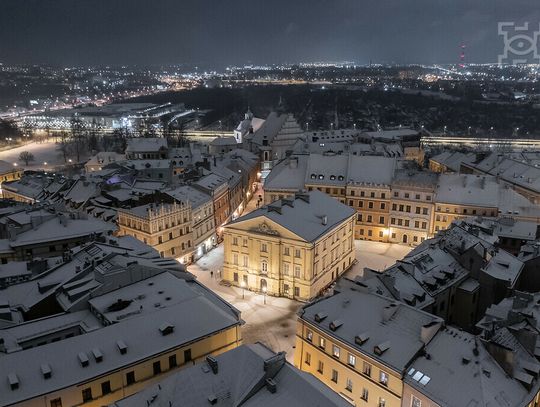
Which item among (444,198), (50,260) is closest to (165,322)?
(50,260)

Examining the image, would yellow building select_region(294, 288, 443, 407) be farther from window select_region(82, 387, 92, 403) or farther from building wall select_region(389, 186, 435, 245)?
building wall select_region(389, 186, 435, 245)

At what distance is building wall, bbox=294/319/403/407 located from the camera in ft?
134

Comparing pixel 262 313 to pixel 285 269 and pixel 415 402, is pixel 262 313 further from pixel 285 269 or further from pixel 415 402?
pixel 415 402

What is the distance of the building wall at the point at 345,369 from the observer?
134 ft

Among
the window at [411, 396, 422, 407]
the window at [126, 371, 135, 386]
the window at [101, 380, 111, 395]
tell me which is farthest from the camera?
the window at [126, 371, 135, 386]

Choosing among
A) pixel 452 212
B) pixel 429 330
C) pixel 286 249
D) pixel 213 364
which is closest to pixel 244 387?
pixel 213 364

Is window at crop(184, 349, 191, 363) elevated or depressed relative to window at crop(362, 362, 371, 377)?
elevated

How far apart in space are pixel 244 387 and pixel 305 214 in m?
42.4

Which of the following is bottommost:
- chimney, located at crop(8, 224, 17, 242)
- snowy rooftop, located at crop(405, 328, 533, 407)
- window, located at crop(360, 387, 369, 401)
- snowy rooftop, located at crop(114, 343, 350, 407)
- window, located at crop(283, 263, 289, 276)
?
window, located at crop(360, 387, 369, 401)

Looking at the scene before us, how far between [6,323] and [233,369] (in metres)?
24.3

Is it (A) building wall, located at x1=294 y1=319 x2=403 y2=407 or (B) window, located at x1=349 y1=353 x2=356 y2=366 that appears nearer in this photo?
(A) building wall, located at x1=294 y1=319 x2=403 y2=407

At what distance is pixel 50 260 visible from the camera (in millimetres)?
61250

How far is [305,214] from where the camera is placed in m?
74.4

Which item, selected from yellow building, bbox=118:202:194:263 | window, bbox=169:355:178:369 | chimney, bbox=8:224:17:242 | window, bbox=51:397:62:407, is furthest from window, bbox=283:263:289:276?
chimney, bbox=8:224:17:242
